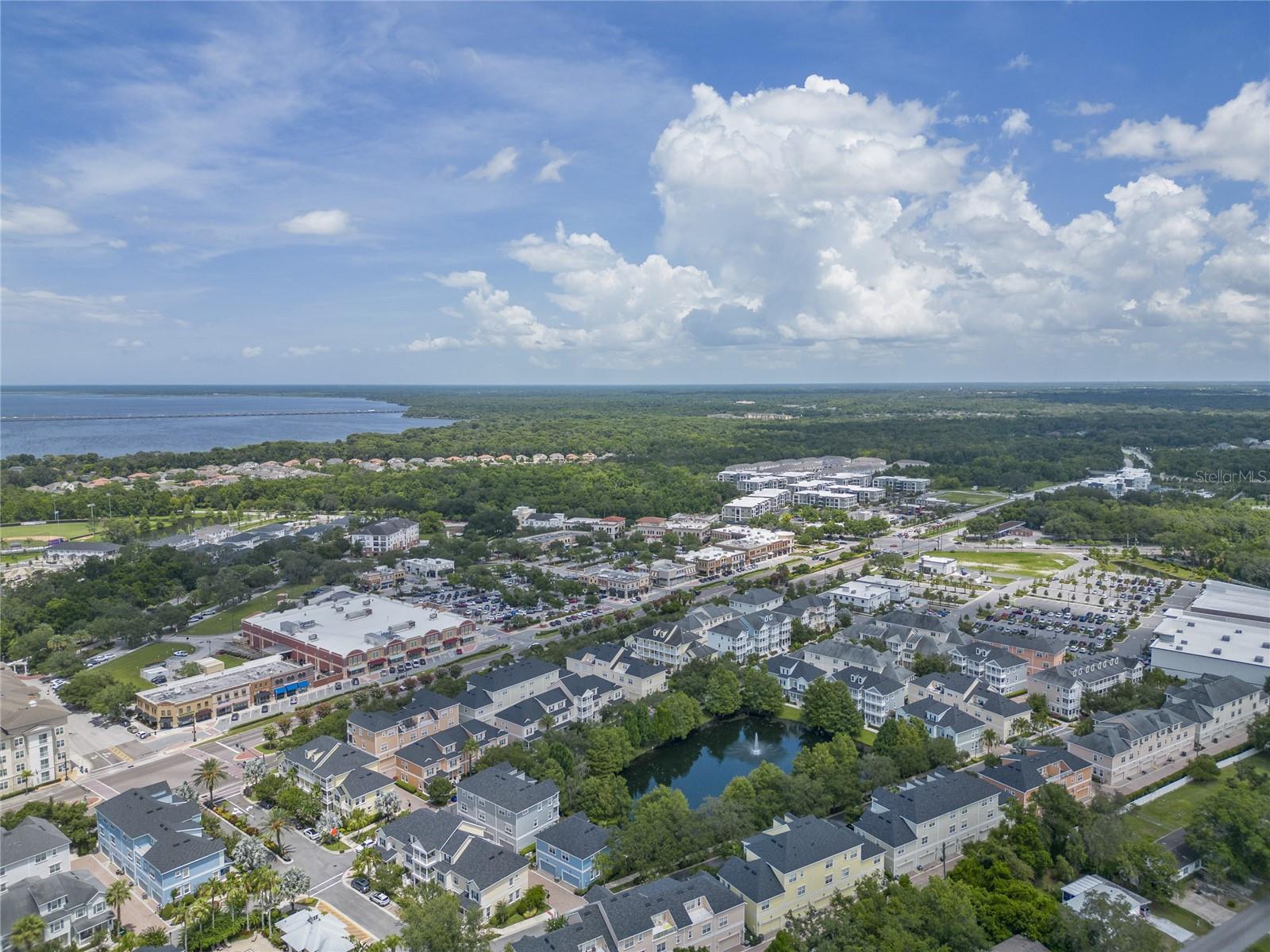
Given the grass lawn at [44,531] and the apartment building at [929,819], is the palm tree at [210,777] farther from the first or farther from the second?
the grass lawn at [44,531]

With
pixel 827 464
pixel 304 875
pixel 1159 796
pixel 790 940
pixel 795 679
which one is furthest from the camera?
pixel 827 464

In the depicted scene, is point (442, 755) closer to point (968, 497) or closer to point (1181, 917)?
point (1181, 917)

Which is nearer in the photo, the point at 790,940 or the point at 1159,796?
the point at 790,940

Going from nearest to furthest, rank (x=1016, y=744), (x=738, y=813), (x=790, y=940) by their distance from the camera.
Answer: (x=790, y=940)
(x=738, y=813)
(x=1016, y=744)

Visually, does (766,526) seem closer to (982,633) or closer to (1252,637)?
(982,633)

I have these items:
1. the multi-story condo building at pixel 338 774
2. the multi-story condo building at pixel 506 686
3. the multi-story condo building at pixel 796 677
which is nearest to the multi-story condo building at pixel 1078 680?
the multi-story condo building at pixel 796 677

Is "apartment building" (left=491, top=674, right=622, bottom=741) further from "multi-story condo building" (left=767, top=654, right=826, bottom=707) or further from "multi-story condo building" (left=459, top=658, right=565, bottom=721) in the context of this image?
"multi-story condo building" (left=767, top=654, right=826, bottom=707)

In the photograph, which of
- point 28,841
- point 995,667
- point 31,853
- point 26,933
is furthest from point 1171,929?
point 28,841

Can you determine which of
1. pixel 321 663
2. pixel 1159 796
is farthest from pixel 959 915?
pixel 321 663
